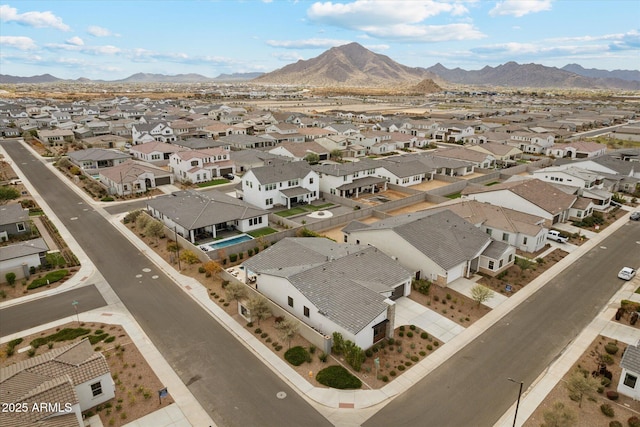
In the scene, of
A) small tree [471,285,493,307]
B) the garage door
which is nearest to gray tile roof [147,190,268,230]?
the garage door

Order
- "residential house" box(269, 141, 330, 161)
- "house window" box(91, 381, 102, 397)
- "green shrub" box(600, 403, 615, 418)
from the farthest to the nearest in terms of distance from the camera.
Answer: "residential house" box(269, 141, 330, 161)
"house window" box(91, 381, 102, 397)
"green shrub" box(600, 403, 615, 418)

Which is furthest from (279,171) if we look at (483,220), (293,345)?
(293,345)

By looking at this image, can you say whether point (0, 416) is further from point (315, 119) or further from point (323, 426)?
point (315, 119)

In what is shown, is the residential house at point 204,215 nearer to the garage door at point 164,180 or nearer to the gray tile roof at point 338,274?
the gray tile roof at point 338,274

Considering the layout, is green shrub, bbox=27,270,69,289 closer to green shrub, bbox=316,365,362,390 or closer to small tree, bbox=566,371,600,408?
green shrub, bbox=316,365,362,390

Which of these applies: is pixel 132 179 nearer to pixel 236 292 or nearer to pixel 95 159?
pixel 95 159

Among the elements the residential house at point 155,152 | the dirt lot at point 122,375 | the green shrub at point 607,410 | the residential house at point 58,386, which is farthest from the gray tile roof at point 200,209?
the green shrub at point 607,410

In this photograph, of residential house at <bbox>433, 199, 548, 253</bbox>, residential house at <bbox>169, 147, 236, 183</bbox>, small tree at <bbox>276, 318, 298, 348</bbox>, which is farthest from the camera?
residential house at <bbox>169, 147, 236, 183</bbox>
